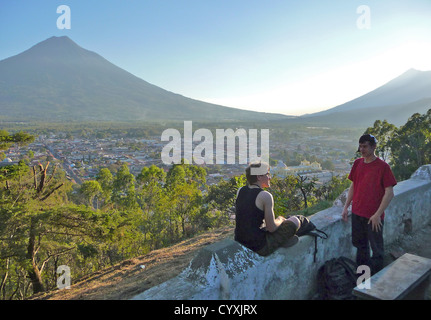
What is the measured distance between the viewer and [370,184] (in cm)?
232

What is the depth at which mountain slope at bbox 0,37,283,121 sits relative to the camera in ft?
281

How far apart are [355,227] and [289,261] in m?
0.89

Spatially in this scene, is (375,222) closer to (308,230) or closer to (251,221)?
(308,230)

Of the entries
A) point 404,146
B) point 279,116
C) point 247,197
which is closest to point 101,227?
point 247,197

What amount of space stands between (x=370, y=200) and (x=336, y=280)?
77cm

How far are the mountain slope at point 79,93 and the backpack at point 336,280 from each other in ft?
291

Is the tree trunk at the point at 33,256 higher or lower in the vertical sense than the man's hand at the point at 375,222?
lower

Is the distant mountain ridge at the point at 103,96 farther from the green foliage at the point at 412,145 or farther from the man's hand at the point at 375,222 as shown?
the man's hand at the point at 375,222

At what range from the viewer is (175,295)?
156cm

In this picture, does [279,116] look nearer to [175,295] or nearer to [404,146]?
[404,146]

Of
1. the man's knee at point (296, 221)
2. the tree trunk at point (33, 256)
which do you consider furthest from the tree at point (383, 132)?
the tree trunk at point (33, 256)

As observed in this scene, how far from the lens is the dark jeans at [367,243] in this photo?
7.72 ft

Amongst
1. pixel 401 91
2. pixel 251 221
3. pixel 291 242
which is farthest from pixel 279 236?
pixel 401 91
